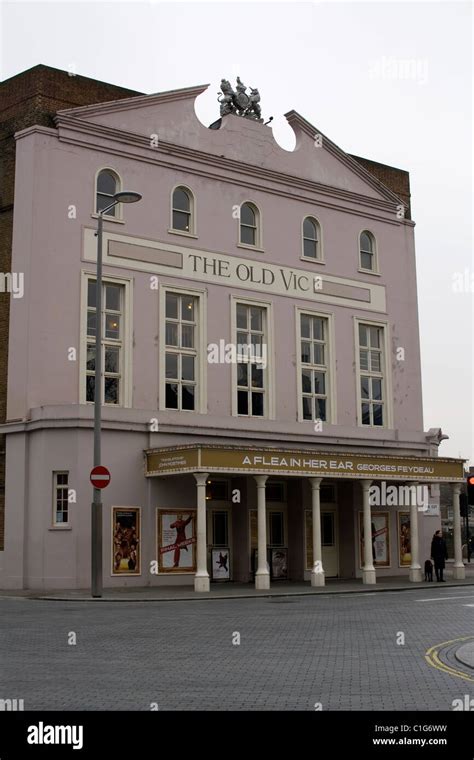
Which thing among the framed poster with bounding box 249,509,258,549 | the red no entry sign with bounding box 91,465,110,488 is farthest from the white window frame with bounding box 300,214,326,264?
the red no entry sign with bounding box 91,465,110,488

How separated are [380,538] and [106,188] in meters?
16.2

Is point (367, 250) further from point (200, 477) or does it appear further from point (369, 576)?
point (200, 477)

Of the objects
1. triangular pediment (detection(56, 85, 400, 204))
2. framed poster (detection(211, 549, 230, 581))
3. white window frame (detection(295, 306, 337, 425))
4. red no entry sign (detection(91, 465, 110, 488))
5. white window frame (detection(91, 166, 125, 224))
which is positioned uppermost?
triangular pediment (detection(56, 85, 400, 204))

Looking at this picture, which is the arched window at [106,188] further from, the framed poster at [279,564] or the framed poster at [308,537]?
the framed poster at [279,564]

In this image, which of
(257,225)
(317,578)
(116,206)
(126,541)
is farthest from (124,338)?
(317,578)

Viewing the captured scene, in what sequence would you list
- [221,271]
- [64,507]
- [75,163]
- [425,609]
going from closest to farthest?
[425,609] < [64,507] < [75,163] < [221,271]

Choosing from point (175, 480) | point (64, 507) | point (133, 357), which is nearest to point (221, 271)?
point (133, 357)

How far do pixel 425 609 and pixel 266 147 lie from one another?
803 inches

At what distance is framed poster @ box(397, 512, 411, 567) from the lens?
37812 millimetres

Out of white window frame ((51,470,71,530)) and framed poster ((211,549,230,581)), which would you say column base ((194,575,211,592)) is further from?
framed poster ((211,549,230,581))

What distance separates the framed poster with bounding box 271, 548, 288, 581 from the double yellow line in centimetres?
1889

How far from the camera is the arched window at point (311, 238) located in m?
37.6
